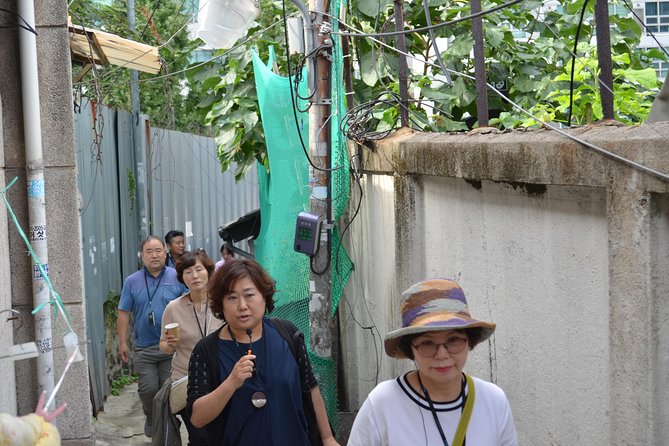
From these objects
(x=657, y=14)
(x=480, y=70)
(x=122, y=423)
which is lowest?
(x=122, y=423)

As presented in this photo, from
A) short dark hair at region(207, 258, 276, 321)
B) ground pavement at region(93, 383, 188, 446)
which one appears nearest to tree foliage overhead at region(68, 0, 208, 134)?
ground pavement at region(93, 383, 188, 446)

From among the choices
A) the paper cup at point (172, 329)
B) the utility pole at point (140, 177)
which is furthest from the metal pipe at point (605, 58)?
the utility pole at point (140, 177)

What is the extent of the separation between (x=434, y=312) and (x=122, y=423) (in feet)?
25.3

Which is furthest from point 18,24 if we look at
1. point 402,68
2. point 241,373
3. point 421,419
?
point 421,419

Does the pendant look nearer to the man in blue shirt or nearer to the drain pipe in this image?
the drain pipe

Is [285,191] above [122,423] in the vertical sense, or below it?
above

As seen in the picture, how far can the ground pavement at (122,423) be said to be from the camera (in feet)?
31.5

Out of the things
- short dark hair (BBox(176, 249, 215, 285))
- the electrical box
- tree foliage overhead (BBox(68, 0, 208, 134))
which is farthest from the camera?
tree foliage overhead (BBox(68, 0, 208, 134))

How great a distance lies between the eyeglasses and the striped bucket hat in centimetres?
5

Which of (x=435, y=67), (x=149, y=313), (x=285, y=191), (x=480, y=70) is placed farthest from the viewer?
(x=435, y=67)

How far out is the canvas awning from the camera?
771cm

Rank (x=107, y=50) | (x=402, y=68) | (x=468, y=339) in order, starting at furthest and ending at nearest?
(x=107, y=50) < (x=402, y=68) < (x=468, y=339)

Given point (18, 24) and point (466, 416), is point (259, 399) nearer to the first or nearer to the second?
point (466, 416)

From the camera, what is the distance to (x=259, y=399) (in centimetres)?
460
